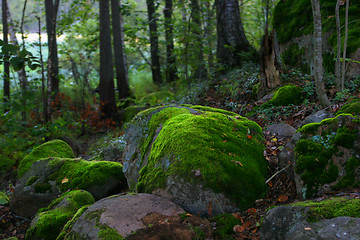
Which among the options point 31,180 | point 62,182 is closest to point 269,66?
point 62,182

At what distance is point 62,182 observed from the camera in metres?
5.16

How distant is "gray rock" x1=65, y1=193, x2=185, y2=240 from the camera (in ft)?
9.09

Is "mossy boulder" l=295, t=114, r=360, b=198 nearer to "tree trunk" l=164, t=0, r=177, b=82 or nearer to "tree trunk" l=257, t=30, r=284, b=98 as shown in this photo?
"tree trunk" l=257, t=30, r=284, b=98

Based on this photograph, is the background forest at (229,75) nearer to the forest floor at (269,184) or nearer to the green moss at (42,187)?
the forest floor at (269,184)

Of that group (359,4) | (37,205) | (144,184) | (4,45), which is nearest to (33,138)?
(37,205)

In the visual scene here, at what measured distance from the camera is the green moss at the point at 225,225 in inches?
109

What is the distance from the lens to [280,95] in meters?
5.73

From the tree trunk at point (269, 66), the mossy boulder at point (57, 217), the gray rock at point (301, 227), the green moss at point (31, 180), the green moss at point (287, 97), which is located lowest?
the mossy boulder at point (57, 217)

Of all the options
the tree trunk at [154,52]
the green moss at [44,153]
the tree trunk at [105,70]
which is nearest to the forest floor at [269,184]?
the green moss at [44,153]

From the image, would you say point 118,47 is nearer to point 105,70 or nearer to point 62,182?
point 105,70

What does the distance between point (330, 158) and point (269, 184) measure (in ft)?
2.57

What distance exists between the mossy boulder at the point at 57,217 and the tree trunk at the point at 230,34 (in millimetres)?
6171

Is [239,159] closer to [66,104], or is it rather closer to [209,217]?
[209,217]

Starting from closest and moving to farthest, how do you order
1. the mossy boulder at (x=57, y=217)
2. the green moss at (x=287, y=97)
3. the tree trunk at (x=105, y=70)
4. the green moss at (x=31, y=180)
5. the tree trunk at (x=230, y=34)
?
the mossy boulder at (x=57, y=217), the green moss at (x=31, y=180), the green moss at (x=287, y=97), the tree trunk at (x=230, y=34), the tree trunk at (x=105, y=70)
